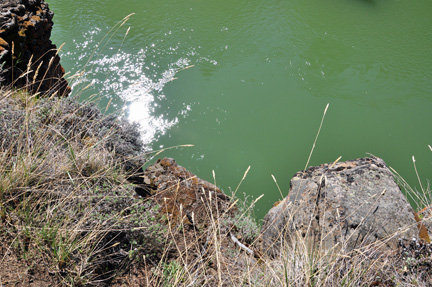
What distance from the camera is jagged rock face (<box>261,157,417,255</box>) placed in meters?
2.36

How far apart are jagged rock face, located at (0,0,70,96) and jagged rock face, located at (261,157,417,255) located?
2.30 m

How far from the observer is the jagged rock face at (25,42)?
333 centimetres

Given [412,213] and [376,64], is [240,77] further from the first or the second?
[412,213]

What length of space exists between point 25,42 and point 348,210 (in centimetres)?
343

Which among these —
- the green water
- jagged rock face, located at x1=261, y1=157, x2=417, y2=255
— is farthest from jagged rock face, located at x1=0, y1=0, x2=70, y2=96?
jagged rock face, located at x1=261, y1=157, x2=417, y2=255

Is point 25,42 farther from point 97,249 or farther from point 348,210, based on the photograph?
point 348,210

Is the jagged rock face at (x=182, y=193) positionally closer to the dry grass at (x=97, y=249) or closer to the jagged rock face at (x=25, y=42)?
the dry grass at (x=97, y=249)

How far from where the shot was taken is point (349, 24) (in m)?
6.76

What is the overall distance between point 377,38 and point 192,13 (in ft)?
11.4

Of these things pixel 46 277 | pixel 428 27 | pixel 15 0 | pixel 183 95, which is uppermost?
pixel 15 0

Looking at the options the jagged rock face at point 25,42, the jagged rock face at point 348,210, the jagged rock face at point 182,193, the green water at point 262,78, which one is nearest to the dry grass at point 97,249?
the jagged rock face at point 348,210

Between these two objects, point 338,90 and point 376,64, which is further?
point 376,64

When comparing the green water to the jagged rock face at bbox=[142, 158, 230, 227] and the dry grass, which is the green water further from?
the dry grass

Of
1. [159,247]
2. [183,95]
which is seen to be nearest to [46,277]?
[159,247]
